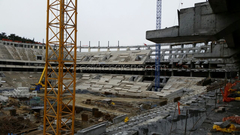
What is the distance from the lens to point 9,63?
5375 cm

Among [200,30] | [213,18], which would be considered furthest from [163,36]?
[213,18]

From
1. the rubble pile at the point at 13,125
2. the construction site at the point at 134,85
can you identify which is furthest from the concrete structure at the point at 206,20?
Answer: the rubble pile at the point at 13,125

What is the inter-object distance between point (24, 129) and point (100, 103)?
13.0 m

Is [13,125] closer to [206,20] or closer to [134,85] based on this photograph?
[206,20]

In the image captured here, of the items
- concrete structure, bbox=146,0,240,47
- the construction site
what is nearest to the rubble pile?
the construction site

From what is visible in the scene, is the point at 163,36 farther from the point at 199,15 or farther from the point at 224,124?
the point at 224,124

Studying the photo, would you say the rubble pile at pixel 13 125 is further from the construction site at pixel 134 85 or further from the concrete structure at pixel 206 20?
the concrete structure at pixel 206 20

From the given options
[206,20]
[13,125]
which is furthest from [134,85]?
[206,20]

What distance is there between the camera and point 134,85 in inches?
1629

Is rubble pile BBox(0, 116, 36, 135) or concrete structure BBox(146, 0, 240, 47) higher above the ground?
concrete structure BBox(146, 0, 240, 47)

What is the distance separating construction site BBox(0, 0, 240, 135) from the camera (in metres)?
8.25

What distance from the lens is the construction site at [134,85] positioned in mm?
8250

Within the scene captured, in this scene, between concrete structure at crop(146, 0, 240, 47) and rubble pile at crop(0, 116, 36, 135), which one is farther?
rubble pile at crop(0, 116, 36, 135)

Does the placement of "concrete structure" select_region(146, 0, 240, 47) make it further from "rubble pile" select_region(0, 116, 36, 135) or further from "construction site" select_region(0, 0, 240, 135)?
"rubble pile" select_region(0, 116, 36, 135)
